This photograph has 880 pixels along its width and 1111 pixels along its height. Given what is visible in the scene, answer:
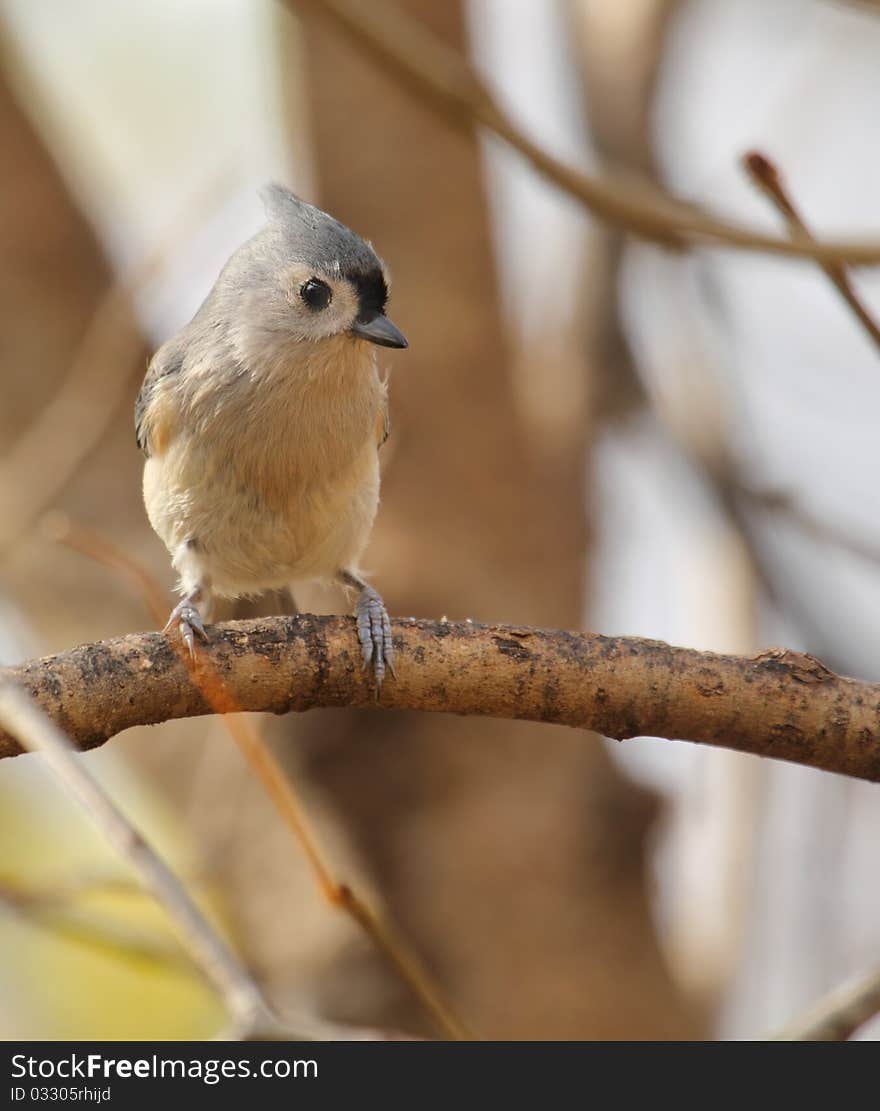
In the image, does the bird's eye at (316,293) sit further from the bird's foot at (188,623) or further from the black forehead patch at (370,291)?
the bird's foot at (188,623)

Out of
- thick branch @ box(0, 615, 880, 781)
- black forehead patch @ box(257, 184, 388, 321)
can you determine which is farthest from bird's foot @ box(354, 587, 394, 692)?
black forehead patch @ box(257, 184, 388, 321)

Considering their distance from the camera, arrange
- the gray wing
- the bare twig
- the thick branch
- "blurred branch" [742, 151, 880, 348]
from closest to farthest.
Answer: the bare twig, "blurred branch" [742, 151, 880, 348], the thick branch, the gray wing

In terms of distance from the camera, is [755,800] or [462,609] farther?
[462,609]

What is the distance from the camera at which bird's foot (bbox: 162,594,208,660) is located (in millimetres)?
1295

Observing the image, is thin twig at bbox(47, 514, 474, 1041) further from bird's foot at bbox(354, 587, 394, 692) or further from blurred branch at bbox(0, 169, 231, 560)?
blurred branch at bbox(0, 169, 231, 560)

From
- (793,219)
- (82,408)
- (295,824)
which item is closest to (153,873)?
(295,824)

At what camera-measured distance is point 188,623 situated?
141cm

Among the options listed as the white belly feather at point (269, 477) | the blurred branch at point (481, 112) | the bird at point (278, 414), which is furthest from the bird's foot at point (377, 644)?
the blurred branch at point (481, 112)

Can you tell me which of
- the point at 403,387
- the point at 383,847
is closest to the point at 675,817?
the point at 383,847

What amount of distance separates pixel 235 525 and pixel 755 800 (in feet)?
4.00

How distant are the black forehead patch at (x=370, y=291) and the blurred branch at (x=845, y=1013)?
111cm

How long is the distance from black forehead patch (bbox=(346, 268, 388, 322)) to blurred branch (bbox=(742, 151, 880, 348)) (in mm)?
624

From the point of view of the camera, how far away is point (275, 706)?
1.32m
